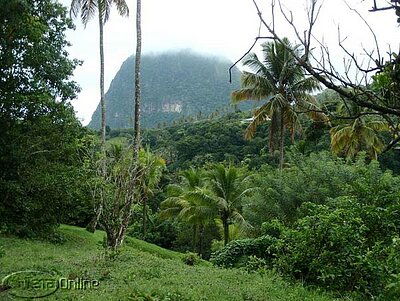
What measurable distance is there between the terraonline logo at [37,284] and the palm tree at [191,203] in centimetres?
1226

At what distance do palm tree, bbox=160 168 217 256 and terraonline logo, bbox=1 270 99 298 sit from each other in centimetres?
1226

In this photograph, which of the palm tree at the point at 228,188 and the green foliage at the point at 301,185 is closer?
the green foliage at the point at 301,185

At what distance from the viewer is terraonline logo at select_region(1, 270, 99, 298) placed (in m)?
6.32

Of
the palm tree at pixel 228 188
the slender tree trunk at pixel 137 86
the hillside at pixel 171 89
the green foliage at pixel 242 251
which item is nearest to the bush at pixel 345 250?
the green foliage at pixel 242 251

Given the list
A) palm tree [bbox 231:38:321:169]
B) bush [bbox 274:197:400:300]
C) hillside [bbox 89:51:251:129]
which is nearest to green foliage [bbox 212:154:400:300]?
bush [bbox 274:197:400:300]

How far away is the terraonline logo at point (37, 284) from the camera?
632 centimetres

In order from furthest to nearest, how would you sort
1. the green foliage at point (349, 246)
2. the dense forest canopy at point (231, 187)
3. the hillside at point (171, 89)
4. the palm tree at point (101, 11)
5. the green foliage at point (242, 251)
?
the hillside at point (171, 89) < the palm tree at point (101, 11) < the green foliage at point (242, 251) < the green foliage at point (349, 246) < the dense forest canopy at point (231, 187)

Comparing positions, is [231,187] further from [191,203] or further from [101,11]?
[101,11]

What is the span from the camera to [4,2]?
12.0 m

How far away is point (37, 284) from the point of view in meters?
6.78

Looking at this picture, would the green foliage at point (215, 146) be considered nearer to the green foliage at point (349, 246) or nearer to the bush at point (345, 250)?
the green foliage at point (349, 246)

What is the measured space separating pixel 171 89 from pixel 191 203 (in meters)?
108

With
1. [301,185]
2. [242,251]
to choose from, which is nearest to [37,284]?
A: [242,251]

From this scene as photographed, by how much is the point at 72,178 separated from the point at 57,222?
6.73 ft
